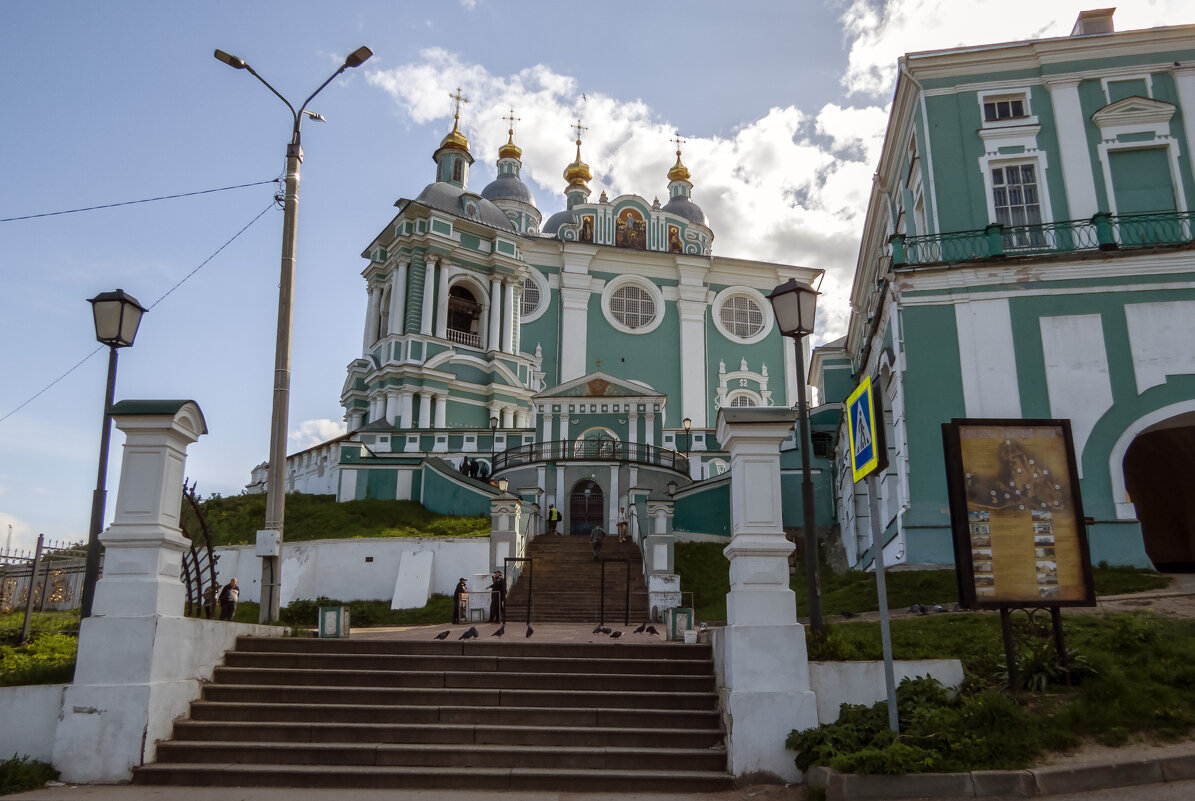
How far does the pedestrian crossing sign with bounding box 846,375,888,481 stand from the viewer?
707 cm

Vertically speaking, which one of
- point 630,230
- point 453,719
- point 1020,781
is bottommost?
point 1020,781

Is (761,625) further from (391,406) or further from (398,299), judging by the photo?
(398,299)

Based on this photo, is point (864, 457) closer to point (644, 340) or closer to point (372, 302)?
point (372, 302)

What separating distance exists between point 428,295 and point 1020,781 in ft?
120

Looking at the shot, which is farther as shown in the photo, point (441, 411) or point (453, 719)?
point (441, 411)

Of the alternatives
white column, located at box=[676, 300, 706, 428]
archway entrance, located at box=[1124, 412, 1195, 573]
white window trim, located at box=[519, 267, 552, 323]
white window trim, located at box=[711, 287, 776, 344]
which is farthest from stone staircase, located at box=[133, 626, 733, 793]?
white window trim, located at box=[711, 287, 776, 344]

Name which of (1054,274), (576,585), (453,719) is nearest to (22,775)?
(453,719)

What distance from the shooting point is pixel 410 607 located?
23016 millimetres

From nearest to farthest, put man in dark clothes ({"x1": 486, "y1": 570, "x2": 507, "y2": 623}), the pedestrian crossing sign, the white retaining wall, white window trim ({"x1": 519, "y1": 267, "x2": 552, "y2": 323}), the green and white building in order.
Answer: the pedestrian crossing sign → the green and white building → man in dark clothes ({"x1": 486, "y1": 570, "x2": 507, "y2": 623}) → the white retaining wall → white window trim ({"x1": 519, "y1": 267, "x2": 552, "y2": 323})

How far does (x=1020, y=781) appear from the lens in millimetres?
6969

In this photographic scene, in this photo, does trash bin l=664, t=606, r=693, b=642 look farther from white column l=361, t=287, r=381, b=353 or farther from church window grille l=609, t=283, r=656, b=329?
church window grille l=609, t=283, r=656, b=329

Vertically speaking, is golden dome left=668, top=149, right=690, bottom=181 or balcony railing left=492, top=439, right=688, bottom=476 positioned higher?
golden dome left=668, top=149, right=690, bottom=181

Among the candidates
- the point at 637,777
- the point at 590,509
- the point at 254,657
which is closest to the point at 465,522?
the point at 590,509

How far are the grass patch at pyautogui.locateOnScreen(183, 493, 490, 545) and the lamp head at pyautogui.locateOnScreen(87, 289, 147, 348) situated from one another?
1786 centimetres
